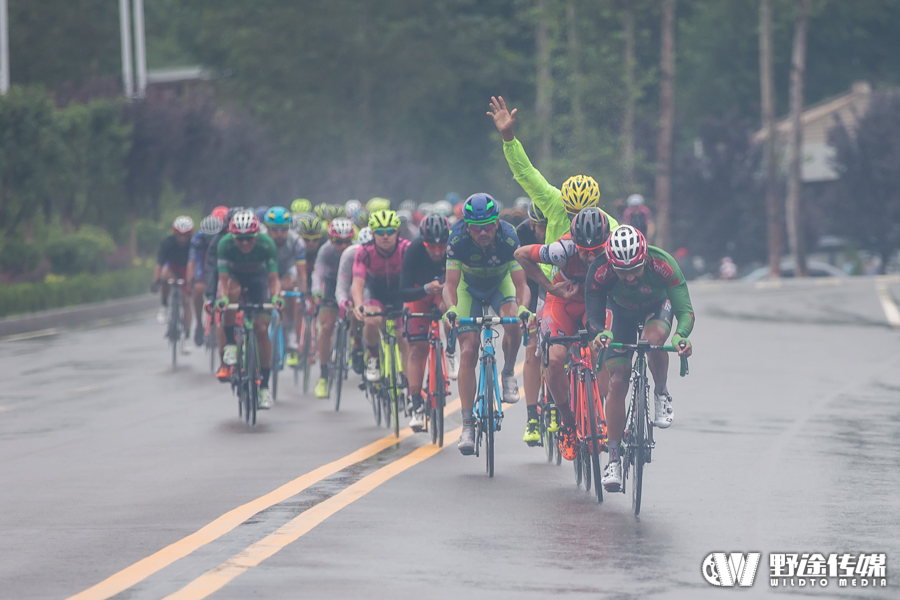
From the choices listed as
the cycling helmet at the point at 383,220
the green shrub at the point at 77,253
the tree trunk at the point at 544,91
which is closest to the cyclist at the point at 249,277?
the cycling helmet at the point at 383,220

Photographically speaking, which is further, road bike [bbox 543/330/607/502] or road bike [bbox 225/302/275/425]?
road bike [bbox 225/302/275/425]

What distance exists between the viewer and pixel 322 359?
1560cm

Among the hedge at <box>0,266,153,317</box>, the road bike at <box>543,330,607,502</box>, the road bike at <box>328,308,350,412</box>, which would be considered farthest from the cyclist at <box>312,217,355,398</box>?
the hedge at <box>0,266,153,317</box>

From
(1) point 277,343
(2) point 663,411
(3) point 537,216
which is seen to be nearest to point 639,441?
(2) point 663,411

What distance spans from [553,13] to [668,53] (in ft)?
21.2

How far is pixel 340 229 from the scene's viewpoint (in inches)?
610

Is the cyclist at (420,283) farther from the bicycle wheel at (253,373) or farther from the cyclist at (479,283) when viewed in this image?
the bicycle wheel at (253,373)

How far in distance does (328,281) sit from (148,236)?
26.3 metres

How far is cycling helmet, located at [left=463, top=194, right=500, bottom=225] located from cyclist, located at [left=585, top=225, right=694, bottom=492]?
1.81m

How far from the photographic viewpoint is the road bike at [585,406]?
31.0 ft

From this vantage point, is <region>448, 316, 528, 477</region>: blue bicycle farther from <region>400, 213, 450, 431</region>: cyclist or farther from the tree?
the tree

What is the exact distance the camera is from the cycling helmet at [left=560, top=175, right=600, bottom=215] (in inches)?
405

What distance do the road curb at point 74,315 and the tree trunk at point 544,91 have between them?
25174 millimetres

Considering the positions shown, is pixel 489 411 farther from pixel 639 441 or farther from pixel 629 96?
pixel 629 96
